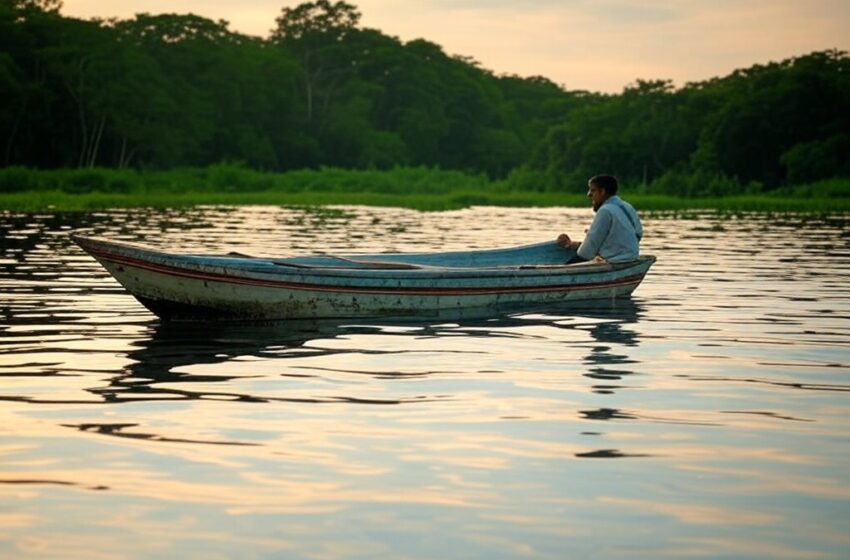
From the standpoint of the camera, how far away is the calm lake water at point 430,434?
591 cm

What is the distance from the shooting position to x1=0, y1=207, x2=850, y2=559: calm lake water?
591cm

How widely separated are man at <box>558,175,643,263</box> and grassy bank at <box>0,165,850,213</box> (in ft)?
86.7

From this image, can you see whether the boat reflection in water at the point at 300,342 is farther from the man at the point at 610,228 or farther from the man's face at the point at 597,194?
the man's face at the point at 597,194

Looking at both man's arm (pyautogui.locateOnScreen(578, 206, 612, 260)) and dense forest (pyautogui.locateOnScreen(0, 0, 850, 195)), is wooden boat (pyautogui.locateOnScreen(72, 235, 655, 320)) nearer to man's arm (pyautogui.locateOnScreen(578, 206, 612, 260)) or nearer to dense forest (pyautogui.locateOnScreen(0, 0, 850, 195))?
man's arm (pyautogui.locateOnScreen(578, 206, 612, 260))

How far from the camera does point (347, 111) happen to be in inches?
3396

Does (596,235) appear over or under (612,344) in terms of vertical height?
over

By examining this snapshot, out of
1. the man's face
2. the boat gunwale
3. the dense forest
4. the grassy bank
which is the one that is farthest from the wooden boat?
the dense forest

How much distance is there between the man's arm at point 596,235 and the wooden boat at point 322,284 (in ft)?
1.01

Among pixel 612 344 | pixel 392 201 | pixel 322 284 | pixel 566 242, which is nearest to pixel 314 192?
pixel 392 201

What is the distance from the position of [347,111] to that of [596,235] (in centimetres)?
7153

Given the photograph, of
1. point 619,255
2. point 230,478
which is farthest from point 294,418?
point 619,255

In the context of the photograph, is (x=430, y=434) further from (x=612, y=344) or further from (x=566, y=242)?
(x=566, y=242)

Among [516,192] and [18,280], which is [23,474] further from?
[516,192]

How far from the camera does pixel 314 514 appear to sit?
6156 mm
